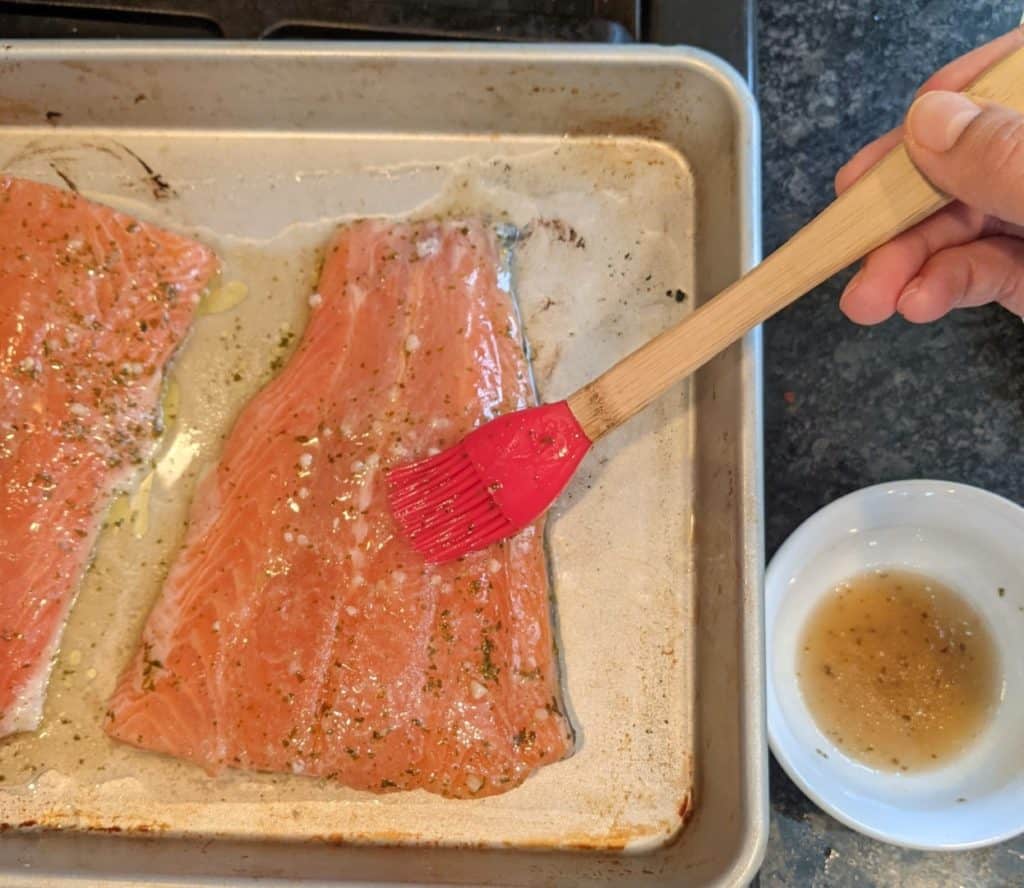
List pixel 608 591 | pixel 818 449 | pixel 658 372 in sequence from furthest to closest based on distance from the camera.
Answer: pixel 818 449 → pixel 608 591 → pixel 658 372

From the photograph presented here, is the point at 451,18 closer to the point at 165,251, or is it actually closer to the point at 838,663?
the point at 165,251

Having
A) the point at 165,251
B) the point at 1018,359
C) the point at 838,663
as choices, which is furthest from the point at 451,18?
the point at 838,663

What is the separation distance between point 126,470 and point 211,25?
2.82 feet

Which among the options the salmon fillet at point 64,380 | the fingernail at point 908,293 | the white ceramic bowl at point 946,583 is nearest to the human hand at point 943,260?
the fingernail at point 908,293

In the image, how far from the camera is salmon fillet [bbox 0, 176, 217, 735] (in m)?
1.50

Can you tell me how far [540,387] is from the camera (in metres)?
1.59

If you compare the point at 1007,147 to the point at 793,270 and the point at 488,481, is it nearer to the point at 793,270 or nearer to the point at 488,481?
the point at 793,270

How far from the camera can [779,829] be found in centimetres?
158

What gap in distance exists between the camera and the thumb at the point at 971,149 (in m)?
1.00

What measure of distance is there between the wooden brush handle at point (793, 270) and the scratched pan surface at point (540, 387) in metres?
0.20

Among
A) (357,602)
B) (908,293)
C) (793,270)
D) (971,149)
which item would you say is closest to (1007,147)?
(971,149)

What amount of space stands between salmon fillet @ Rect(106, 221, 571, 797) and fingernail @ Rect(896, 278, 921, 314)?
644mm

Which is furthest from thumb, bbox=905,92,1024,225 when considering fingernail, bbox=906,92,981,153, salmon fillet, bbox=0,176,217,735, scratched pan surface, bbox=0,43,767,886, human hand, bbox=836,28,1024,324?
salmon fillet, bbox=0,176,217,735

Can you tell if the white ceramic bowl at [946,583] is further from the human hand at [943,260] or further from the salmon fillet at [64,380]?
the salmon fillet at [64,380]
